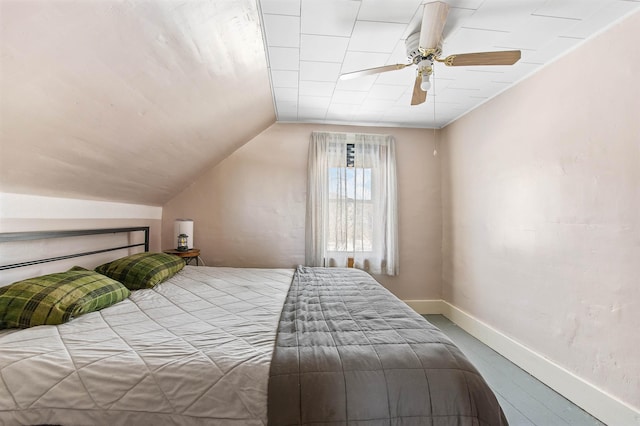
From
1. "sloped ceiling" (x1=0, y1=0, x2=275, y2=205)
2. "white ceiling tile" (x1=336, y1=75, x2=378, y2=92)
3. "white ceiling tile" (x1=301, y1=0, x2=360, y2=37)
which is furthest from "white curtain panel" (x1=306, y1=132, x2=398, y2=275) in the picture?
"white ceiling tile" (x1=301, y1=0, x2=360, y2=37)

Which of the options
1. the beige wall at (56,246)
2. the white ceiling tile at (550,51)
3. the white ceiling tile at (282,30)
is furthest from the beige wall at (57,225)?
the white ceiling tile at (550,51)

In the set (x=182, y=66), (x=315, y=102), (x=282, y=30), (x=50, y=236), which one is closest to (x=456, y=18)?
(x=282, y=30)

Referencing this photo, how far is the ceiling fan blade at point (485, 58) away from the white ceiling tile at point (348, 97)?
112 cm

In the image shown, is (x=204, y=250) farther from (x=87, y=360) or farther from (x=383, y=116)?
(x=383, y=116)

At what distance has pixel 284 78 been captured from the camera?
94.9 inches

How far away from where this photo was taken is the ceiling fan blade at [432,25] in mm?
1375

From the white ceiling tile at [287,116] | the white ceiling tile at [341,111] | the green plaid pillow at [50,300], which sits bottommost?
the green plaid pillow at [50,300]

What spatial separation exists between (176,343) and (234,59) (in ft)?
5.83

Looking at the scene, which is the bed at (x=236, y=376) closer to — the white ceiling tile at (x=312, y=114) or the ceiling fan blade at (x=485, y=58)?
the ceiling fan blade at (x=485, y=58)

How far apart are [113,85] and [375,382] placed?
A: 1864mm

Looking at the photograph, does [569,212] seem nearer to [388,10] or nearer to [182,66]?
[388,10]

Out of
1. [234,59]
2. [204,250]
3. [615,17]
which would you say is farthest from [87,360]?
[615,17]

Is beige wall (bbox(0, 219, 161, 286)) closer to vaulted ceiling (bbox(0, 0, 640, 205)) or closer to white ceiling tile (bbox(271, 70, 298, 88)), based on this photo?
vaulted ceiling (bbox(0, 0, 640, 205))

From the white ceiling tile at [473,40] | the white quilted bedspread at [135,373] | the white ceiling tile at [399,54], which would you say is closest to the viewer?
the white quilted bedspread at [135,373]
